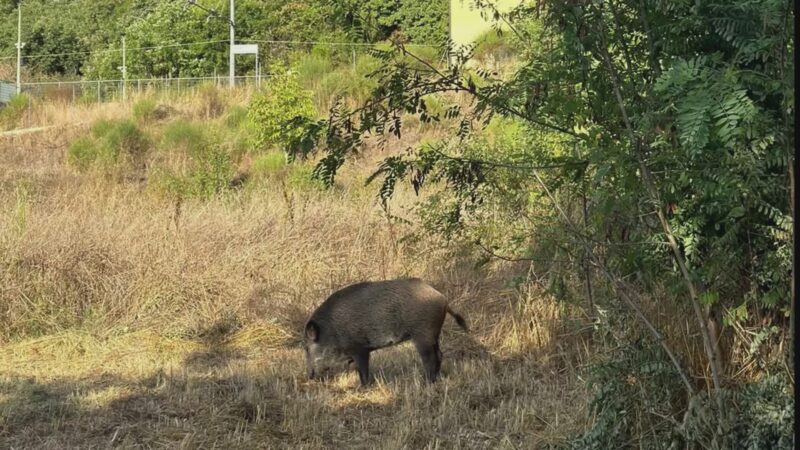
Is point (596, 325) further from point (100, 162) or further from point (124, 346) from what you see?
point (100, 162)

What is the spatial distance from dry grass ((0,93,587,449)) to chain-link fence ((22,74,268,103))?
876 inches

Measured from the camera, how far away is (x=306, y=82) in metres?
30.5

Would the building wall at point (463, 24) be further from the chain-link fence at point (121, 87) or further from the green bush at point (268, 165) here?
the green bush at point (268, 165)

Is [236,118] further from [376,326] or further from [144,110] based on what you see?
[376,326]

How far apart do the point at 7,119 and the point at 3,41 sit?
38818mm

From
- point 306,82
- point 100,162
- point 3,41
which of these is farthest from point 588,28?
point 3,41

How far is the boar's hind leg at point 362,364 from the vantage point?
7968mm

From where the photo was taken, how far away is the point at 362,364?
26.3ft

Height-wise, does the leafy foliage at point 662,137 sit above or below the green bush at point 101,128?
above

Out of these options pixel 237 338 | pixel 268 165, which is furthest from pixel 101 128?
pixel 237 338

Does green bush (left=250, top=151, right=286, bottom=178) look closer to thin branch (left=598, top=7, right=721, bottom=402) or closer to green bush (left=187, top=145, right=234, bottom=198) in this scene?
green bush (left=187, top=145, right=234, bottom=198)

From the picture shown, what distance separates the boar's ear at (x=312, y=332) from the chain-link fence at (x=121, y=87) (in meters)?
26.7

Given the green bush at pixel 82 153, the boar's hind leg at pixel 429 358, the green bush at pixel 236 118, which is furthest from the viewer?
the green bush at pixel 236 118

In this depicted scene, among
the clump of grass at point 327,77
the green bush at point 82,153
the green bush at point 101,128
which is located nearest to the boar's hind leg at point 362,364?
the clump of grass at point 327,77
